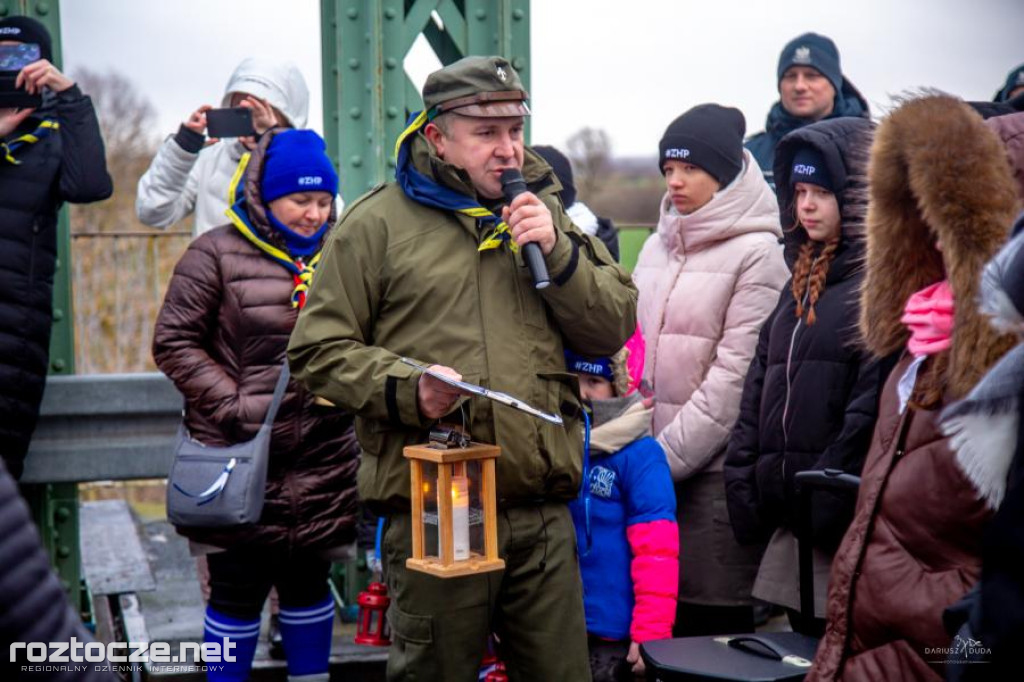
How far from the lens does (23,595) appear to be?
1.55 m

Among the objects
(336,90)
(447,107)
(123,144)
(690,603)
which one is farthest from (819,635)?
(123,144)

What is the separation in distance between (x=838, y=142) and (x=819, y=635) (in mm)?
1613

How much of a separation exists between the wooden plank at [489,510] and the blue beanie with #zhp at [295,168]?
1818 mm

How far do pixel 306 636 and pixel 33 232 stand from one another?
1864 mm

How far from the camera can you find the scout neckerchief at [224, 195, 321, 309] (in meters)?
4.73

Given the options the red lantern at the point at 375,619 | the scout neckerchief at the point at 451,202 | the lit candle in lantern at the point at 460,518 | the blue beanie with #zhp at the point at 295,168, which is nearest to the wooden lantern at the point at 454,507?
the lit candle in lantern at the point at 460,518

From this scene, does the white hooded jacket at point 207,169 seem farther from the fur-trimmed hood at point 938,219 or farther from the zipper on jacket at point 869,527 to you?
the zipper on jacket at point 869,527

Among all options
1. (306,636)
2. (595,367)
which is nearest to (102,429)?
(306,636)

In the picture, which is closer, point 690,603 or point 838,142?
point 838,142

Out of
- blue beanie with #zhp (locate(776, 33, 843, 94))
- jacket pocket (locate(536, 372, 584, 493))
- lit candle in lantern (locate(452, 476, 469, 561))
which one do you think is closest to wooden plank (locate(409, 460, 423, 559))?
lit candle in lantern (locate(452, 476, 469, 561))

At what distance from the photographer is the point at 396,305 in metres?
3.55

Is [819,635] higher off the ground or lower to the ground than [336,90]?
lower

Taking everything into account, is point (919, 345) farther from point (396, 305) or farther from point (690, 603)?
point (690, 603)

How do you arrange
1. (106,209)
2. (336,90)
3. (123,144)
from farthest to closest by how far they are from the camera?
(123,144) → (106,209) → (336,90)
